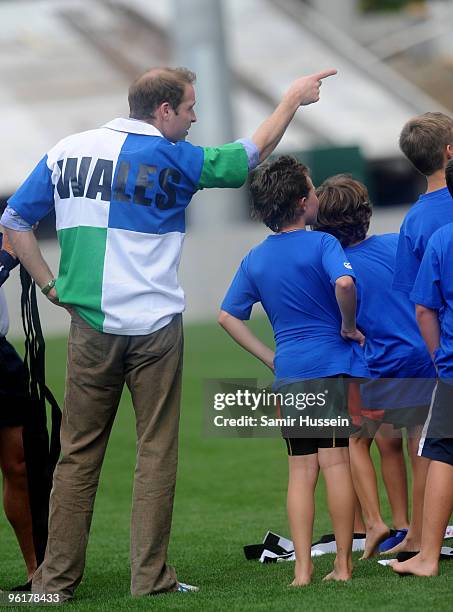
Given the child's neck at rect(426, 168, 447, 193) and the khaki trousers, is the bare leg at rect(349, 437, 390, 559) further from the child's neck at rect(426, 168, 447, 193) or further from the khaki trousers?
the child's neck at rect(426, 168, 447, 193)

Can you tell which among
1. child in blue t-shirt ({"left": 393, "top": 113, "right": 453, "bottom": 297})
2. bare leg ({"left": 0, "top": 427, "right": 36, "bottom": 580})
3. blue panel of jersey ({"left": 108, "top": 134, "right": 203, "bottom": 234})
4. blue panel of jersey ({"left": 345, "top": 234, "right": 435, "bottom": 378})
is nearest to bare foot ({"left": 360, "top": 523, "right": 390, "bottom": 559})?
blue panel of jersey ({"left": 345, "top": 234, "right": 435, "bottom": 378})

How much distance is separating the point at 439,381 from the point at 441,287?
355mm

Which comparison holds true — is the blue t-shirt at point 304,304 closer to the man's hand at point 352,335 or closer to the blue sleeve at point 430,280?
the man's hand at point 352,335

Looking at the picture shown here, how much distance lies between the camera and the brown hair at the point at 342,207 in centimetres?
529

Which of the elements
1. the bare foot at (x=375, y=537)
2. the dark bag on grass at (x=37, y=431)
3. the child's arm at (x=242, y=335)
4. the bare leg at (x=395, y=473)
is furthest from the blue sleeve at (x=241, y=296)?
the bare foot at (x=375, y=537)

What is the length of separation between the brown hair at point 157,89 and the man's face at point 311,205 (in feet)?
2.00

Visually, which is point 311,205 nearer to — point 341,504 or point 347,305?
point 347,305

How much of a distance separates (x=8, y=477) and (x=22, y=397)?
0.36 m

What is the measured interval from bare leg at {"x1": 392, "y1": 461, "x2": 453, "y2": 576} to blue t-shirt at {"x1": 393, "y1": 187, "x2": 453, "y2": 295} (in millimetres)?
787

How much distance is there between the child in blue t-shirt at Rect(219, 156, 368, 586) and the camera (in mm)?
4773

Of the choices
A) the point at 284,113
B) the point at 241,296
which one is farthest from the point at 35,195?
the point at 284,113

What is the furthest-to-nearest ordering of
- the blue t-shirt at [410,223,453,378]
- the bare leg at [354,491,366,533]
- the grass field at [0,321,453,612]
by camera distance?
the bare leg at [354,491,366,533]
the blue t-shirt at [410,223,453,378]
the grass field at [0,321,453,612]

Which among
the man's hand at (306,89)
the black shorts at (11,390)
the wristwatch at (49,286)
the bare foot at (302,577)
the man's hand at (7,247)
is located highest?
the man's hand at (306,89)

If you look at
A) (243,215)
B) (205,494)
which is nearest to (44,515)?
(205,494)
